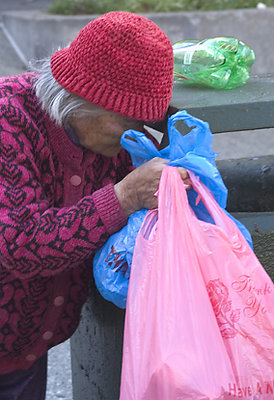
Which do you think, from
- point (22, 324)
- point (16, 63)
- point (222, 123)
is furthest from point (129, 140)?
point (16, 63)

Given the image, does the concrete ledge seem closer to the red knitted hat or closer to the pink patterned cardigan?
the pink patterned cardigan

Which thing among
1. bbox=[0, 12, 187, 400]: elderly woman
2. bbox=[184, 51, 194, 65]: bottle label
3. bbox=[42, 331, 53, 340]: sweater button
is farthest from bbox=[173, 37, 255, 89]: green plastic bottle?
bbox=[42, 331, 53, 340]: sweater button

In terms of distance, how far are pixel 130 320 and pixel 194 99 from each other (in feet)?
2.06

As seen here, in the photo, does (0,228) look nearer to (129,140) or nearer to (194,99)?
(129,140)

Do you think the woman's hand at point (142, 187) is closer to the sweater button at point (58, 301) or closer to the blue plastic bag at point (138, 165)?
the blue plastic bag at point (138, 165)

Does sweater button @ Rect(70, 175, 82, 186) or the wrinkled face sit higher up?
the wrinkled face

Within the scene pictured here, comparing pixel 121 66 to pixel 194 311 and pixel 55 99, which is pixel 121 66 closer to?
pixel 55 99

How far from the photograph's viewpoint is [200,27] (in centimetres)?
607

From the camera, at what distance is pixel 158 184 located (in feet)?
4.91

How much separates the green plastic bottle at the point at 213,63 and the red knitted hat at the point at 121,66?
1.07ft

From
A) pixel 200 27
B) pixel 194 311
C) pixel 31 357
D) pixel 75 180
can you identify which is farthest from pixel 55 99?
pixel 200 27

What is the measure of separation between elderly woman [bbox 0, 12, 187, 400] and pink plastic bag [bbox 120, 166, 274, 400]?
0.11 metres

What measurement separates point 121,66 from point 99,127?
0.19 metres

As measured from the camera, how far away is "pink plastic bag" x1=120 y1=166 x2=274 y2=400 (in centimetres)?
136
